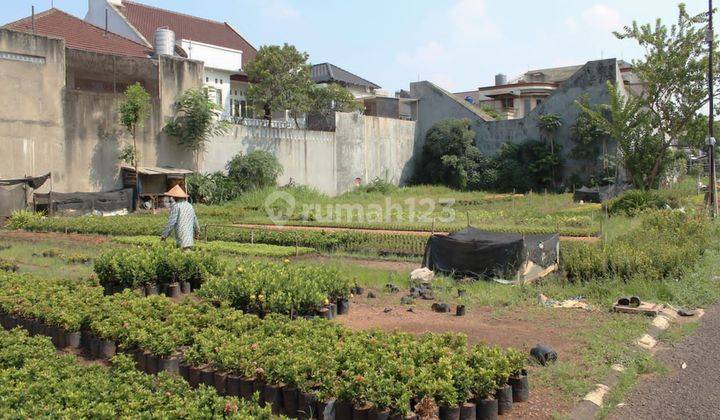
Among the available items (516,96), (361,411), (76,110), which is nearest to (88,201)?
(76,110)

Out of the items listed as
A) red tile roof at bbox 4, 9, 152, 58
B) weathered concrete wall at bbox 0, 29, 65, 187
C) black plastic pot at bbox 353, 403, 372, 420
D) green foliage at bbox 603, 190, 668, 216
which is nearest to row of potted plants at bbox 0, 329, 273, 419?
black plastic pot at bbox 353, 403, 372, 420

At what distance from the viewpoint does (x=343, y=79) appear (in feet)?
140

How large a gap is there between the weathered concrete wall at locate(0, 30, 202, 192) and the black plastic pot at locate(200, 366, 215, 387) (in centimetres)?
2005

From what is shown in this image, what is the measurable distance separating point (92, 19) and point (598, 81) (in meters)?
27.0

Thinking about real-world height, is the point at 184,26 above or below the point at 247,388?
above

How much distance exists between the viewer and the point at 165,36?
30.0 m

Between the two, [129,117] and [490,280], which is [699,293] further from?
[129,117]

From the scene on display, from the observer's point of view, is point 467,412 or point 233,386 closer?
point 467,412

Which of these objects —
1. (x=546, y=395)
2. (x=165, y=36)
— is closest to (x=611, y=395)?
(x=546, y=395)

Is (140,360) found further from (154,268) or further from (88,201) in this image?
(88,201)

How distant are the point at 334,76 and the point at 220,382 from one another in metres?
38.0

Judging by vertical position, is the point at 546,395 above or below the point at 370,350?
below

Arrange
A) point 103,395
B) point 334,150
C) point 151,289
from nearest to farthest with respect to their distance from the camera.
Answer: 1. point 103,395
2. point 151,289
3. point 334,150

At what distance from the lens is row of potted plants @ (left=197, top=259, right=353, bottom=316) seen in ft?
27.2
